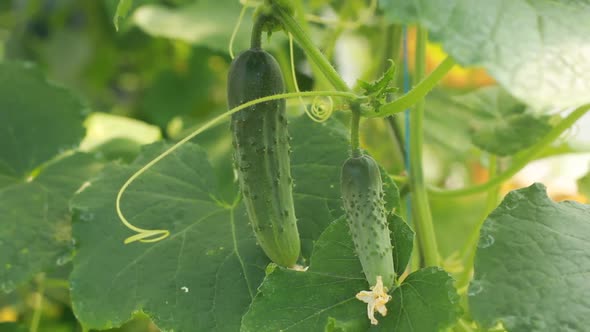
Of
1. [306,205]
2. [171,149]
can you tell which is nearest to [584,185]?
[306,205]

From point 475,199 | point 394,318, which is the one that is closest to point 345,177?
point 394,318

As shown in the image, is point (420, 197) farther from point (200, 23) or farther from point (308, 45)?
point (200, 23)

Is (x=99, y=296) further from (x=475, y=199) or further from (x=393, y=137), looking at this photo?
(x=475, y=199)

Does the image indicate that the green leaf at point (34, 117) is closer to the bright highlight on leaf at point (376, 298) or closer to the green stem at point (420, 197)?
the green stem at point (420, 197)

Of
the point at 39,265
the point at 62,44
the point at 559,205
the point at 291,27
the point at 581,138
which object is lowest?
the point at 62,44

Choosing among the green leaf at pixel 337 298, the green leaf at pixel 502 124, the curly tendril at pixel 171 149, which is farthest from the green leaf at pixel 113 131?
the green leaf at pixel 337 298
